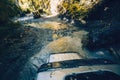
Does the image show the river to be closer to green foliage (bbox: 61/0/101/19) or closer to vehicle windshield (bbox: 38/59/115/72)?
green foliage (bbox: 61/0/101/19)

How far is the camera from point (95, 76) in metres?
4.93

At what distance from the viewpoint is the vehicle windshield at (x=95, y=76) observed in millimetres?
4883

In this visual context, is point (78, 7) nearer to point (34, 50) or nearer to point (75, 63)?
point (34, 50)

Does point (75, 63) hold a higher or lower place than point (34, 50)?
lower

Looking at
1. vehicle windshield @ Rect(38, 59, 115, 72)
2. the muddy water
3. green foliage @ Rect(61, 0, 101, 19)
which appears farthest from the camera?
green foliage @ Rect(61, 0, 101, 19)

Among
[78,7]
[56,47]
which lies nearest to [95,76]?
[56,47]

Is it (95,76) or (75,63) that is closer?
(95,76)

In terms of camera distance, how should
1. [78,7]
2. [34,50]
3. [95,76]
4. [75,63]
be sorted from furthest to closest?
1. [78,7]
2. [34,50]
3. [75,63]
4. [95,76]

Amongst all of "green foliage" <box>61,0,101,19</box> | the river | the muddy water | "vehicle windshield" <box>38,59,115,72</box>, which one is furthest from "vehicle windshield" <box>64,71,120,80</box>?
"green foliage" <box>61,0,101,19</box>

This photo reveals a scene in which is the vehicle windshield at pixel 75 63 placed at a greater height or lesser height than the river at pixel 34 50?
lesser

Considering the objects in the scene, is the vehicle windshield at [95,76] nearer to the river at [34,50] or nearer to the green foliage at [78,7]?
the river at [34,50]

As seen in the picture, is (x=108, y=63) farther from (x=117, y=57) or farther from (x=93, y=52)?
(x=93, y=52)

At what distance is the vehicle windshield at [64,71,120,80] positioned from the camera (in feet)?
16.0

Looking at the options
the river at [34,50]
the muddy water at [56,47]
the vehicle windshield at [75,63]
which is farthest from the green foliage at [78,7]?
the vehicle windshield at [75,63]
